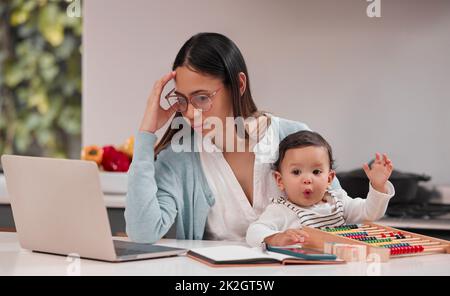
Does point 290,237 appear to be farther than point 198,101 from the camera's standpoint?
No

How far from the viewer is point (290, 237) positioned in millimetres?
1618

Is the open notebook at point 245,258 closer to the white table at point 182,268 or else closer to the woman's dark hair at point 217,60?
the white table at point 182,268

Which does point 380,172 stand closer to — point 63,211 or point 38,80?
point 63,211

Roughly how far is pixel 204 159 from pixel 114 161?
3.95 feet

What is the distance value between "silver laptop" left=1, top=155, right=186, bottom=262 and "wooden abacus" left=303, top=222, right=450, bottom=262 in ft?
0.99

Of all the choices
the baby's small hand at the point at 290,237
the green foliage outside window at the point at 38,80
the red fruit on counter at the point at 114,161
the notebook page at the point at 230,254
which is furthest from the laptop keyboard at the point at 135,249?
the green foliage outside window at the point at 38,80

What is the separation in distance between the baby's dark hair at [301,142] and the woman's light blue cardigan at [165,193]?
0.15 m

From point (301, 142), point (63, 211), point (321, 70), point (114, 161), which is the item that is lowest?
point (114, 161)

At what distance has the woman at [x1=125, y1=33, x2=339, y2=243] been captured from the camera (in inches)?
73.3

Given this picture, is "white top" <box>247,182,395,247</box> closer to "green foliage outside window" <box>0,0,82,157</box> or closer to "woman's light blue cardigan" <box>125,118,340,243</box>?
"woman's light blue cardigan" <box>125,118,340,243</box>

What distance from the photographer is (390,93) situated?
318 centimetres

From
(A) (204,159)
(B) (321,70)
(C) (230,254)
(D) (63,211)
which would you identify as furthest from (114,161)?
(C) (230,254)

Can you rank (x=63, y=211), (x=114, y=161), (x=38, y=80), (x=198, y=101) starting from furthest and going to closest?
(x=38, y=80) → (x=114, y=161) → (x=198, y=101) → (x=63, y=211)
